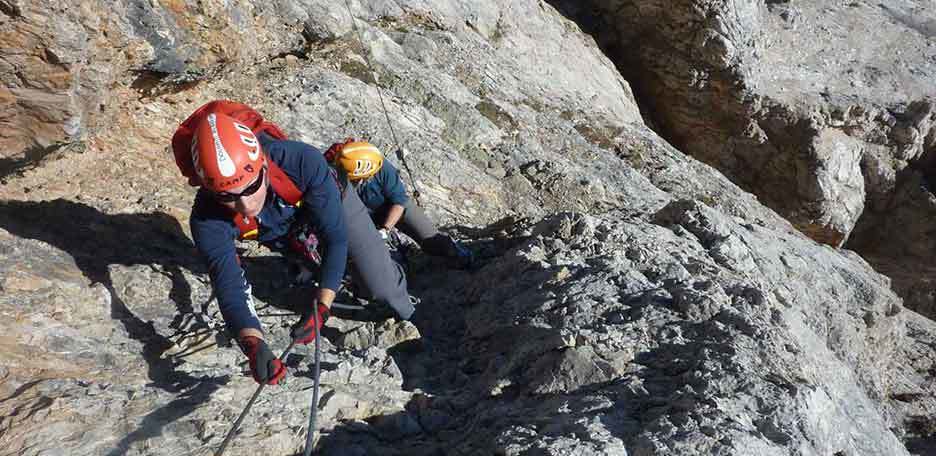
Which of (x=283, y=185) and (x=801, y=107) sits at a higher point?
(x=801, y=107)

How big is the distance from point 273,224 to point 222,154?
131cm

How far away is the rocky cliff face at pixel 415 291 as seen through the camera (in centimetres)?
413

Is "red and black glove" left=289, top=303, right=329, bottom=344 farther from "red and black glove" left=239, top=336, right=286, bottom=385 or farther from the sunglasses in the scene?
the sunglasses

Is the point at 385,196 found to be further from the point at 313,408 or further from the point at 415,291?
the point at 313,408

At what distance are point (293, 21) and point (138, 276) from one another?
5701 millimetres

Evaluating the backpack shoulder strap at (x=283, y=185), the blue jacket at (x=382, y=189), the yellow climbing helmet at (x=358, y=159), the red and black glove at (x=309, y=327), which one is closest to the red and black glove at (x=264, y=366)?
the red and black glove at (x=309, y=327)

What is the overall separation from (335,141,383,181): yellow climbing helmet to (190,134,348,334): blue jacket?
813mm

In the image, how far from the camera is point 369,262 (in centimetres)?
591

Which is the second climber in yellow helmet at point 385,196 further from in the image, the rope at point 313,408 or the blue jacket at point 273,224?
the rope at point 313,408

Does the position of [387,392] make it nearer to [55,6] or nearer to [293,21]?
[55,6]

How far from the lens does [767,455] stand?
3.70 m

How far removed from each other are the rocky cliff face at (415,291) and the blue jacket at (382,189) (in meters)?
0.94

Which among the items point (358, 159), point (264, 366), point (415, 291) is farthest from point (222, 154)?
point (415, 291)

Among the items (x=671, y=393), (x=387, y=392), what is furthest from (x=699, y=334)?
(x=387, y=392)
